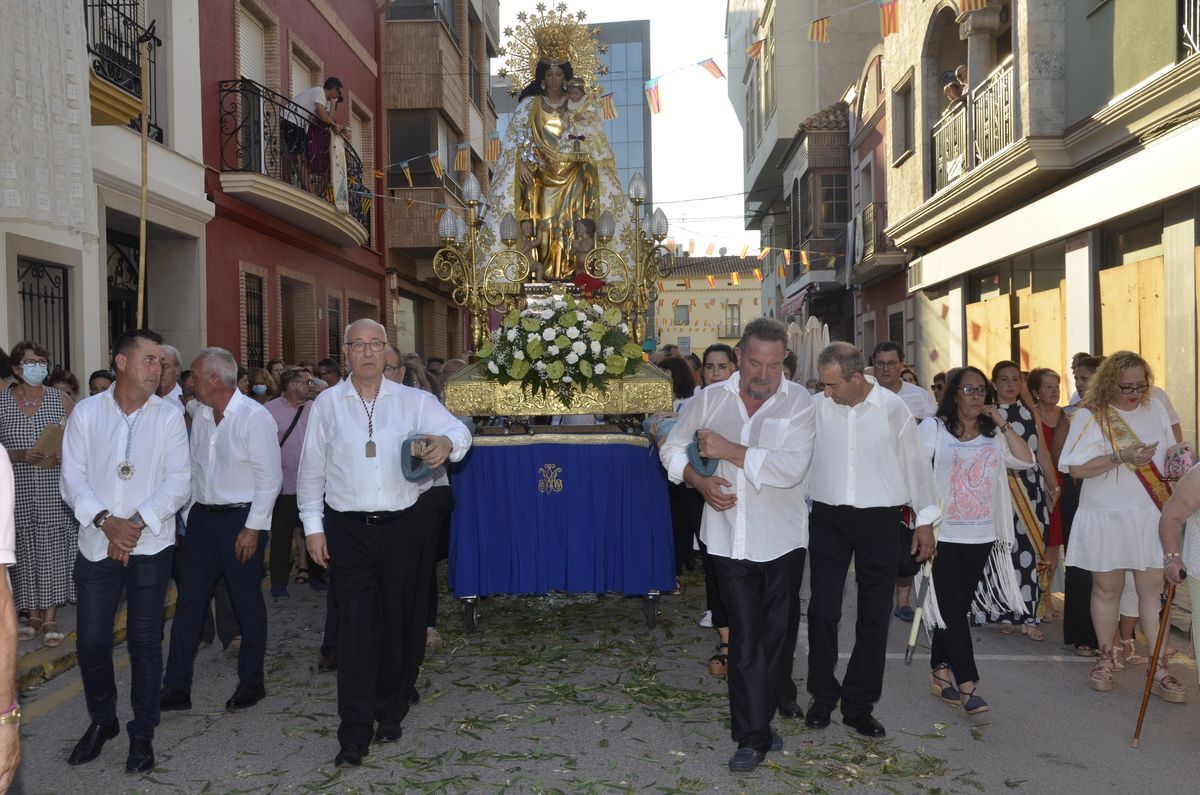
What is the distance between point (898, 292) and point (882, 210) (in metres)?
1.82

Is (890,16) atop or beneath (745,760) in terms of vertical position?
atop

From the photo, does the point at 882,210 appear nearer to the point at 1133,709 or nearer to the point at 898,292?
the point at 898,292

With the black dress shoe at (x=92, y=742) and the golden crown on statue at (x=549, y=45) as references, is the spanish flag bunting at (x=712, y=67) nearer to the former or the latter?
the golden crown on statue at (x=549, y=45)

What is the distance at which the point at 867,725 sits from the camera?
16.9 feet

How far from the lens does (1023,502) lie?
7246mm

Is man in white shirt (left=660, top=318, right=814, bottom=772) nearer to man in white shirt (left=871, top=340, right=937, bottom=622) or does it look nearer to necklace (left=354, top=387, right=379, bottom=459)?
necklace (left=354, top=387, right=379, bottom=459)

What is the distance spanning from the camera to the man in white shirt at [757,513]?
4711 millimetres

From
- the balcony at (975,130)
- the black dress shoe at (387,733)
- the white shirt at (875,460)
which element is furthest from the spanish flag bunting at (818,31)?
the black dress shoe at (387,733)

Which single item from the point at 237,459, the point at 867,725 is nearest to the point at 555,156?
the point at 237,459

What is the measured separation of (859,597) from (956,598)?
68 cm

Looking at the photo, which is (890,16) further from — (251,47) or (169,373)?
(169,373)

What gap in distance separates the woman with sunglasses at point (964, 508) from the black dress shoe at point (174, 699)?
4.07 meters

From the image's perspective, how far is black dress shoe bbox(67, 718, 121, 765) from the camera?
4.81 meters

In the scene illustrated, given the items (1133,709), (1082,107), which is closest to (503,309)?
(1133,709)
